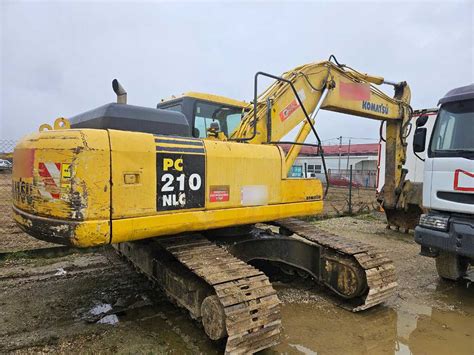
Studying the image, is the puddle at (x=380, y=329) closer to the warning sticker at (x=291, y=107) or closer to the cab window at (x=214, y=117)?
the warning sticker at (x=291, y=107)

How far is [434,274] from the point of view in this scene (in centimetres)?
579

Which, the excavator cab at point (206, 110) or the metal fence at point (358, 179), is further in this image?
the metal fence at point (358, 179)

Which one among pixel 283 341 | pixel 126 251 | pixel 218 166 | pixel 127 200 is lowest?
pixel 283 341

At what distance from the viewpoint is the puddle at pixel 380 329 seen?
3465 mm

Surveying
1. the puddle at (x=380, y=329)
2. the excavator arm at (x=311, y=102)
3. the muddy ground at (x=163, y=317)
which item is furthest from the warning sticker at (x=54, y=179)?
the puddle at (x=380, y=329)

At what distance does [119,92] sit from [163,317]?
8.09 ft

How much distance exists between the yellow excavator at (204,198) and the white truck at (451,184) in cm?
84

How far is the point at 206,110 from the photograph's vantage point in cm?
530

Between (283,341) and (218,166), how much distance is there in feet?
6.04

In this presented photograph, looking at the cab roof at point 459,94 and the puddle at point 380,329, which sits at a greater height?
the cab roof at point 459,94

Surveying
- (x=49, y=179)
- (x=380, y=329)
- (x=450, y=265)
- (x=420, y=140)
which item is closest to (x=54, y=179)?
(x=49, y=179)

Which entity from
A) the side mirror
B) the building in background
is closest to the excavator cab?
the side mirror

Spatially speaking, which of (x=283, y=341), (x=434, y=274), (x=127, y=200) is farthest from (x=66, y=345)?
(x=434, y=274)

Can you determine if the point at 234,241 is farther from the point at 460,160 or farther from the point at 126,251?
the point at 460,160
